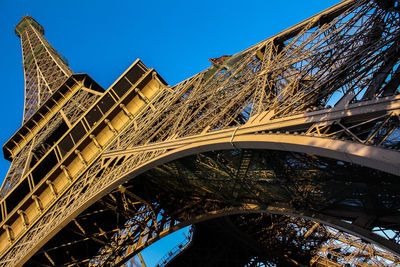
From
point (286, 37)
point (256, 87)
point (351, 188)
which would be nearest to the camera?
point (351, 188)

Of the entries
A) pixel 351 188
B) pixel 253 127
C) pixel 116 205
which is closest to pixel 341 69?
pixel 253 127

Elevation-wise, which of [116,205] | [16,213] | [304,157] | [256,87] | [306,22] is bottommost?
[304,157]

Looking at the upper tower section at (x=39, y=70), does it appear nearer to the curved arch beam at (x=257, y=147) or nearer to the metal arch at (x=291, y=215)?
the metal arch at (x=291, y=215)

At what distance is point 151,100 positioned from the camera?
21.0 metres

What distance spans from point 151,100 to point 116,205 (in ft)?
20.3

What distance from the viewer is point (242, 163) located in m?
12.1

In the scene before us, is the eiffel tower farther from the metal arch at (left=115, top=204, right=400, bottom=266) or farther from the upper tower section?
the upper tower section

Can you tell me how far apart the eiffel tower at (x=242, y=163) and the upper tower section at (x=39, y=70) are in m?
10.8

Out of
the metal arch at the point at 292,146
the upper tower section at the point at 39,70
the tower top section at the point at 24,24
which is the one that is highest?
the tower top section at the point at 24,24

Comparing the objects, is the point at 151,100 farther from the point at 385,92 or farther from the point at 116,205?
the point at 385,92

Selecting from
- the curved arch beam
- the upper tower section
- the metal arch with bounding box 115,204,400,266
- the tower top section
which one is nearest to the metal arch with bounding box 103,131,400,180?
the curved arch beam

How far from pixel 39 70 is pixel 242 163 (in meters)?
37.4

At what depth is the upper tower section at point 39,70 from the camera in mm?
39469

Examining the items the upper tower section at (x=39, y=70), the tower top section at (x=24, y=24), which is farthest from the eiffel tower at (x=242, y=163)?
the tower top section at (x=24, y=24)
